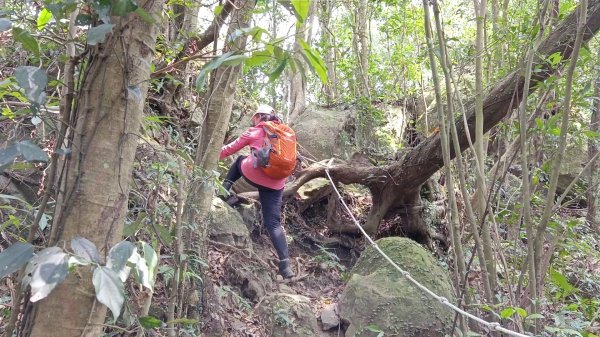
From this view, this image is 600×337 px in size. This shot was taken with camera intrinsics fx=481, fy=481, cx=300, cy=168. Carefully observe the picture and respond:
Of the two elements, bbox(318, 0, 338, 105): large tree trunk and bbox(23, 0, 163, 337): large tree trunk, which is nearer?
bbox(23, 0, 163, 337): large tree trunk

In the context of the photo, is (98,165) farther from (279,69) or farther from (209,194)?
(209,194)

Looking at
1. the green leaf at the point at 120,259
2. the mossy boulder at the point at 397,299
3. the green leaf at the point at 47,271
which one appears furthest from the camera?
the mossy boulder at the point at 397,299

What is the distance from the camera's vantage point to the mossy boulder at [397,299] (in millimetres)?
3848

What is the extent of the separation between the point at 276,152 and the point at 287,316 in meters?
1.48

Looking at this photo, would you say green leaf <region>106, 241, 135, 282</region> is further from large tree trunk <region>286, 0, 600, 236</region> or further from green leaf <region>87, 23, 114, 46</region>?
large tree trunk <region>286, 0, 600, 236</region>

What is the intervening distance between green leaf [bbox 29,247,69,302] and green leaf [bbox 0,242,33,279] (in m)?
0.04

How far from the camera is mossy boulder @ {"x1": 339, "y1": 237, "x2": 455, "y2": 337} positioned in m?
3.85

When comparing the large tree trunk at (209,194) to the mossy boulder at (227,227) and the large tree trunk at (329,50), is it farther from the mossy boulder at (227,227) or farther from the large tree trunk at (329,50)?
the large tree trunk at (329,50)

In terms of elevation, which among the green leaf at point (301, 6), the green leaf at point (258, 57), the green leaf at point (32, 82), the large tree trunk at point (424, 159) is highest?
the green leaf at point (301, 6)

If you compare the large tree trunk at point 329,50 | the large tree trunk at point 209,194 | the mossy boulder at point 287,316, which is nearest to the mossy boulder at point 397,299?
the mossy boulder at point 287,316

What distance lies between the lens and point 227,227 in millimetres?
4727

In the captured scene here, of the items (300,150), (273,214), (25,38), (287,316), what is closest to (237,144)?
(273,214)

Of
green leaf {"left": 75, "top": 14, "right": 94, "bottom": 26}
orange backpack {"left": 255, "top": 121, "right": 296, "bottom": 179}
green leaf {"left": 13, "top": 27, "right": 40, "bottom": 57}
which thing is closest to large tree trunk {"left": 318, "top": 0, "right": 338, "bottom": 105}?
orange backpack {"left": 255, "top": 121, "right": 296, "bottom": 179}

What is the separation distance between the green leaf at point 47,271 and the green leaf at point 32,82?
1.14ft
